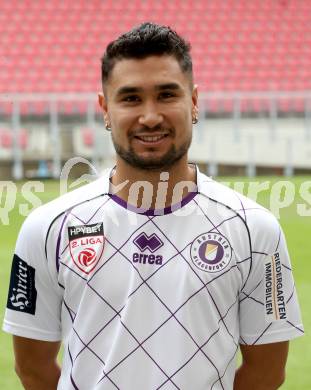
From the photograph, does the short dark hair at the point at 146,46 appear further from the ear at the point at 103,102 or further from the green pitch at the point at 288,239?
the green pitch at the point at 288,239

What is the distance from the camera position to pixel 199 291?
1.69 m

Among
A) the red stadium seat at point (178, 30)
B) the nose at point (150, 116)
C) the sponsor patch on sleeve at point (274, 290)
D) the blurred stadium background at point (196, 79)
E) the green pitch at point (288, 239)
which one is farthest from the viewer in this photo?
the red stadium seat at point (178, 30)

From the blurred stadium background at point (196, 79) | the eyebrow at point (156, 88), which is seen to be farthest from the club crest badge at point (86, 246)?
the blurred stadium background at point (196, 79)

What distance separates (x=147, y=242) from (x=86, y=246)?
139 millimetres

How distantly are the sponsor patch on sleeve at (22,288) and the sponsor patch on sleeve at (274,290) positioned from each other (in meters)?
0.55

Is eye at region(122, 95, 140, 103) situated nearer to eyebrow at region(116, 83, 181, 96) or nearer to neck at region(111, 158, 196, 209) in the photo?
eyebrow at region(116, 83, 181, 96)

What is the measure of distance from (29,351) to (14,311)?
0.11 metres

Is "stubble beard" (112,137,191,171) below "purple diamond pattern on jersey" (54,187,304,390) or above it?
above

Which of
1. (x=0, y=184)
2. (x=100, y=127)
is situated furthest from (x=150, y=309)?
(x=100, y=127)

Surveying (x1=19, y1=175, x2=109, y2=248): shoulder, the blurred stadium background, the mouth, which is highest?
the mouth

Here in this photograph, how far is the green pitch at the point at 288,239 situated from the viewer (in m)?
4.20

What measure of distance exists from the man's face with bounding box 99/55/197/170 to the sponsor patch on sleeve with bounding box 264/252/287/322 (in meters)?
0.33

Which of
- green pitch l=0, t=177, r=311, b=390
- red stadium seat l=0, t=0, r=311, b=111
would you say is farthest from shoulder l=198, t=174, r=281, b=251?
red stadium seat l=0, t=0, r=311, b=111

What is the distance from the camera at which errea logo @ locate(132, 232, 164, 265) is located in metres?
1.72
